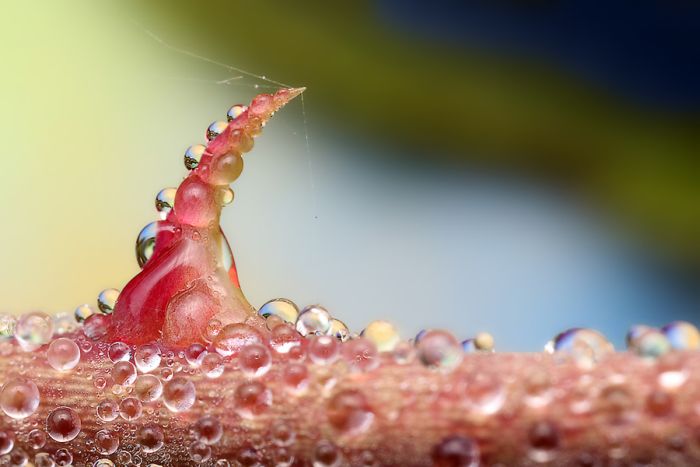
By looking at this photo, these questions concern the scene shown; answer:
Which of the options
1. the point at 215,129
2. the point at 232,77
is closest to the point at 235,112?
the point at 215,129

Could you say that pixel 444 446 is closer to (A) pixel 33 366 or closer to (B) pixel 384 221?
(A) pixel 33 366

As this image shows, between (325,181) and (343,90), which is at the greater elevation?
(343,90)

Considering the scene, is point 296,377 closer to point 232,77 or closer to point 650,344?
point 650,344

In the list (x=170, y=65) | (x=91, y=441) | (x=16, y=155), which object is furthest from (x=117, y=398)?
(x=170, y=65)

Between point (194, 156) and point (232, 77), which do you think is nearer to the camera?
point (194, 156)

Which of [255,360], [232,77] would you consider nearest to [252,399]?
[255,360]

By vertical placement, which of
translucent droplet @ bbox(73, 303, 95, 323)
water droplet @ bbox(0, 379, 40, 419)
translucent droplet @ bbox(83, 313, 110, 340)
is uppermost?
translucent droplet @ bbox(73, 303, 95, 323)

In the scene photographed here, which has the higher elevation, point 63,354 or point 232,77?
point 232,77
